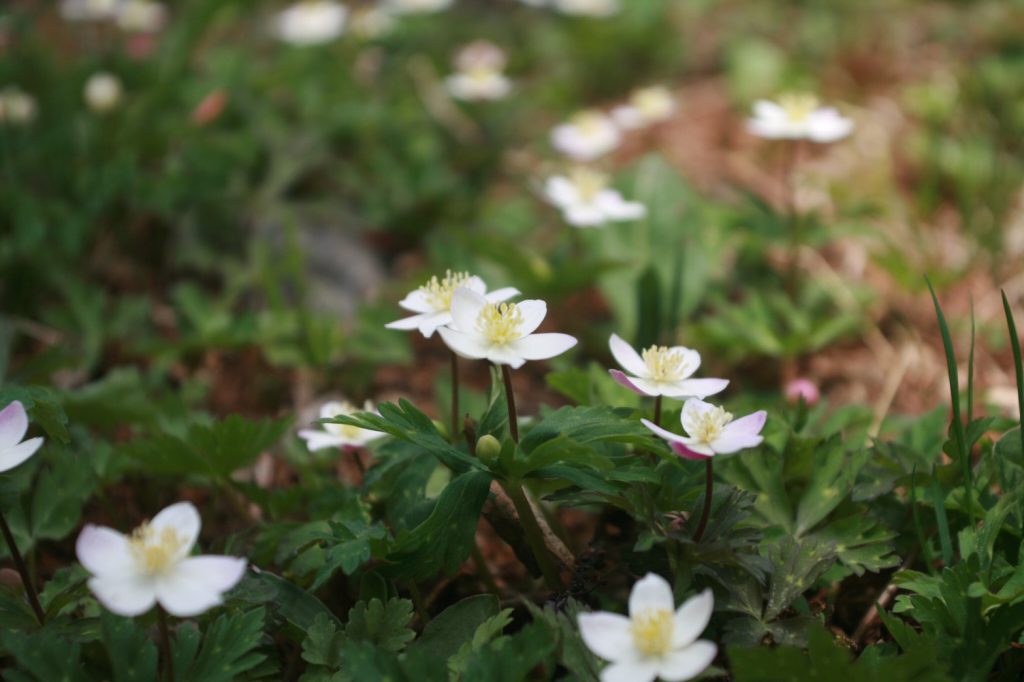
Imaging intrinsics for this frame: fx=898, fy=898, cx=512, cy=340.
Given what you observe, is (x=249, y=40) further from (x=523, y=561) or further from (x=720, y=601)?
(x=720, y=601)

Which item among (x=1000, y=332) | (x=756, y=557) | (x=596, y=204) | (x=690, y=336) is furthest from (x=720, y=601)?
(x=1000, y=332)

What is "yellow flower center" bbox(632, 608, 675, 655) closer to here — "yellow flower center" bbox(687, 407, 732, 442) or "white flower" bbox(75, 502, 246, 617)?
"yellow flower center" bbox(687, 407, 732, 442)

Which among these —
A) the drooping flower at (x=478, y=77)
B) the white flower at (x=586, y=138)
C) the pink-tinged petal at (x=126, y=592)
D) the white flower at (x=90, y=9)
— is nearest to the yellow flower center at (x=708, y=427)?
the pink-tinged petal at (x=126, y=592)

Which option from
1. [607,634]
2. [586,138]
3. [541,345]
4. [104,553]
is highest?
[541,345]

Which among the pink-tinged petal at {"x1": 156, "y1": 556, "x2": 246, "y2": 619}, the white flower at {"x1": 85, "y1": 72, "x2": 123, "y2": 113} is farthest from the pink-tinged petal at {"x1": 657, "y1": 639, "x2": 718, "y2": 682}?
the white flower at {"x1": 85, "y1": 72, "x2": 123, "y2": 113}

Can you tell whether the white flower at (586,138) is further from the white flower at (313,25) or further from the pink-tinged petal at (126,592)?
the pink-tinged petal at (126,592)

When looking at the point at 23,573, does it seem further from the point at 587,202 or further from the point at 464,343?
the point at 587,202

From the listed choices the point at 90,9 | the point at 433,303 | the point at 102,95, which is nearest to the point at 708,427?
the point at 433,303
